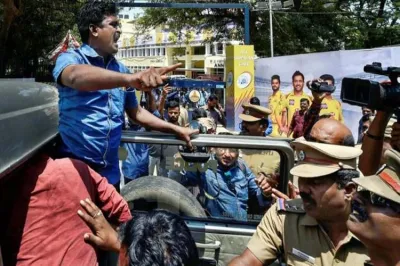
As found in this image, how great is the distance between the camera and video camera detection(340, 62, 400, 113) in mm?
2150

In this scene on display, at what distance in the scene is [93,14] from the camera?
7.93 feet

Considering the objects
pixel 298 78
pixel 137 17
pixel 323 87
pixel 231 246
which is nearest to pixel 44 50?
pixel 137 17

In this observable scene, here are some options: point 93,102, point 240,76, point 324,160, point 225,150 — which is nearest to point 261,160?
point 225,150

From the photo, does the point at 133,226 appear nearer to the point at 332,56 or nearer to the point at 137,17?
the point at 332,56

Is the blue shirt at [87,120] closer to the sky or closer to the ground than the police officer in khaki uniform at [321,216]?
closer to the sky

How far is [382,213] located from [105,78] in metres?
1.12

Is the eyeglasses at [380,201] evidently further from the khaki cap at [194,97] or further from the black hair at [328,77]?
the khaki cap at [194,97]

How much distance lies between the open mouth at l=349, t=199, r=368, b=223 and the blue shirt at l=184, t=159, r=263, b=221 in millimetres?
1066

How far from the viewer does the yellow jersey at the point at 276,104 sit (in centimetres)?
1034

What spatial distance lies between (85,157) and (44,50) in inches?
796

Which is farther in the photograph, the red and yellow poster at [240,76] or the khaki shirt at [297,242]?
the red and yellow poster at [240,76]

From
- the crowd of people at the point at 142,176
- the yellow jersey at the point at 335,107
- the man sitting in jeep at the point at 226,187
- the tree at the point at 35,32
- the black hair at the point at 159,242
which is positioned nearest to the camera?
the black hair at the point at 159,242

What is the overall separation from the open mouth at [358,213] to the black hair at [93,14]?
144 centimetres

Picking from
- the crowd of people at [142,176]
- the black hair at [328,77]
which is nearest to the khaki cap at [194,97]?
the black hair at [328,77]
